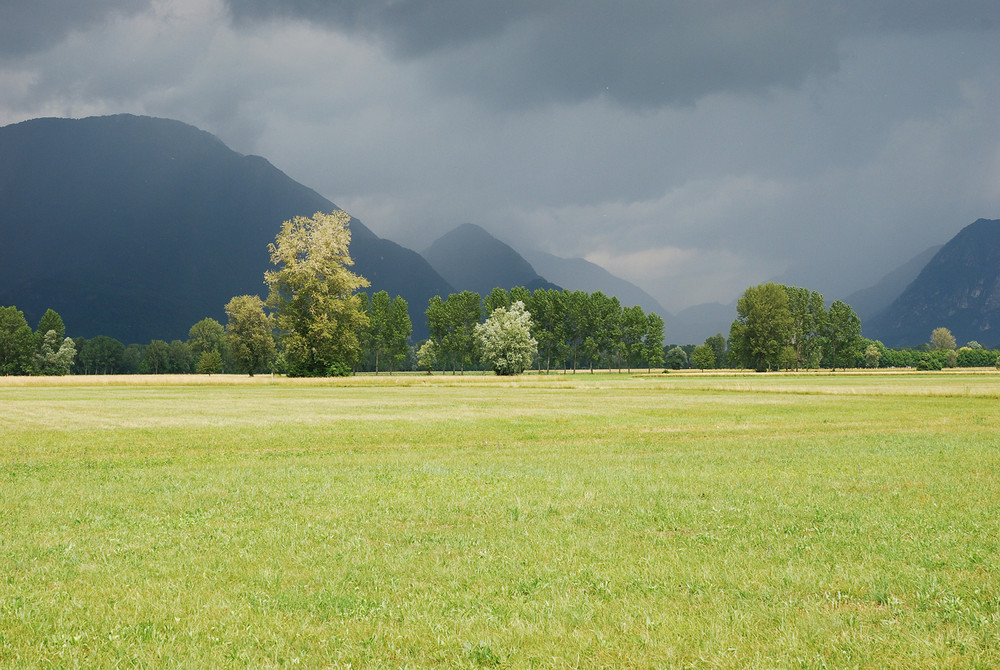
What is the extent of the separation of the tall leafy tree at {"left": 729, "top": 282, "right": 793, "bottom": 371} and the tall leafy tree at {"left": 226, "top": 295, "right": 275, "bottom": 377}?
398 feet

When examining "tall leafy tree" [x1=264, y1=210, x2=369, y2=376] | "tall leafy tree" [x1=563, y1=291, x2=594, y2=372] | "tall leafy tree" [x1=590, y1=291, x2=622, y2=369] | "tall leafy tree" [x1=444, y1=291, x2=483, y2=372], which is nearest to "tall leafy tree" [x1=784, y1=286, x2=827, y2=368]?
"tall leafy tree" [x1=590, y1=291, x2=622, y2=369]

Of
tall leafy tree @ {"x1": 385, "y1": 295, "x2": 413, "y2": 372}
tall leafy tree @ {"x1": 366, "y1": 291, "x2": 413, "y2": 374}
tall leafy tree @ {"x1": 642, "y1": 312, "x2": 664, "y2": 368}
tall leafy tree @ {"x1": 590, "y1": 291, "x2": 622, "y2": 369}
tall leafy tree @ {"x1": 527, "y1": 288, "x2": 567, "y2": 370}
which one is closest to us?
tall leafy tree @ {"x1": 366, "y1": 291, "x2": 413, "y2": 374}

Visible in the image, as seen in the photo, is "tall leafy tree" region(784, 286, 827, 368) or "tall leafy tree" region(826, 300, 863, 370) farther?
"tall leafy tree" region(826, 300, 863, 370)

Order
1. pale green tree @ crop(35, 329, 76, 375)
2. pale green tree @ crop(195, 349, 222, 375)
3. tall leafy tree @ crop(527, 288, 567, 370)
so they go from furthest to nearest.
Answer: pale green tree @ crop(195, 349, 222, 375) → tall leafy tree @ crop(527, 288, 567, 370) → pale green tree @ crop(35, 329, 76, 375)

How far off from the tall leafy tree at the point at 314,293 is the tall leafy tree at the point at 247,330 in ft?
164

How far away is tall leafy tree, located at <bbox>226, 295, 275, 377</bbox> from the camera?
141875 millimetres

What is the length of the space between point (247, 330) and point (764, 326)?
429ft

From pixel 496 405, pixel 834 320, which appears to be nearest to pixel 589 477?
pixel 496 405

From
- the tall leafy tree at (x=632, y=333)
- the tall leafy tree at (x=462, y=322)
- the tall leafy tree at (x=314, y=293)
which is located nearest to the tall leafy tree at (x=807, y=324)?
the tall leafy tree at (x=632, y=333)

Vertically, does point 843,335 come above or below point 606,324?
below

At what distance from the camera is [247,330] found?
143 metres

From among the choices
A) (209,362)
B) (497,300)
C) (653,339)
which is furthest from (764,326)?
(209,362)

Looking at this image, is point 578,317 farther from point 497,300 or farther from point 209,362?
point 209,362

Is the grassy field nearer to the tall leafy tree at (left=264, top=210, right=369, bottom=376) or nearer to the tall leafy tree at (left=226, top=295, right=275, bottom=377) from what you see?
the tall leafy tree at (left=264, top=210, right=369, bottom=376)
